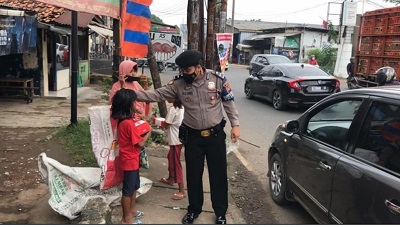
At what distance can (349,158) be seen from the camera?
2.96 m

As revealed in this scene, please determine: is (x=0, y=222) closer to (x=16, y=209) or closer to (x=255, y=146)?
(x=16, y=209)

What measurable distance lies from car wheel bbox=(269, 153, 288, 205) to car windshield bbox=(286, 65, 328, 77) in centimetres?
659

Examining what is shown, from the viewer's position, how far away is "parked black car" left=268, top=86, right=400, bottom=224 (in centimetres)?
256

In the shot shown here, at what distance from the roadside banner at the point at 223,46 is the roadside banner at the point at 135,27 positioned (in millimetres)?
2055

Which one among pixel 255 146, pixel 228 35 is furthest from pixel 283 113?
pixel 228 35

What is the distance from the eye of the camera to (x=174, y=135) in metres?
4.45

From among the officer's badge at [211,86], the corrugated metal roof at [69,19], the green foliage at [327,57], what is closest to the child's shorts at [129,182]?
the officer's badge at [211,86]

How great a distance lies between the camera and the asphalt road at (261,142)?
4.33 meters

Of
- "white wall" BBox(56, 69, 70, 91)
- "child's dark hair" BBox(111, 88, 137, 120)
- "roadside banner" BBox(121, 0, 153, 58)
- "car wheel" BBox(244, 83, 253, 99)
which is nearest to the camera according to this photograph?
"child's dark hair" BBox(111, 88, 137, 120)

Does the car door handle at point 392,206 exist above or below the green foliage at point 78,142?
above

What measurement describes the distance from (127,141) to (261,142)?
465 cm

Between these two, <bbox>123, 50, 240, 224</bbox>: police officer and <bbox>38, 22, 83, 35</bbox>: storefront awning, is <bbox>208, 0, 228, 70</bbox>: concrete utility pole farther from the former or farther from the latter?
<bbox>38, 22, 83, 35</bbox>: storefront awning

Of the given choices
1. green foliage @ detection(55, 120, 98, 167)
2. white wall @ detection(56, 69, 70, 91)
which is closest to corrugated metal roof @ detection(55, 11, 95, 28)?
white wall @ detection(56, 69, 70, 91)

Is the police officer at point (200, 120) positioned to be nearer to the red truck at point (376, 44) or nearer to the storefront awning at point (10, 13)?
the storefront awning at point (10, 13)
